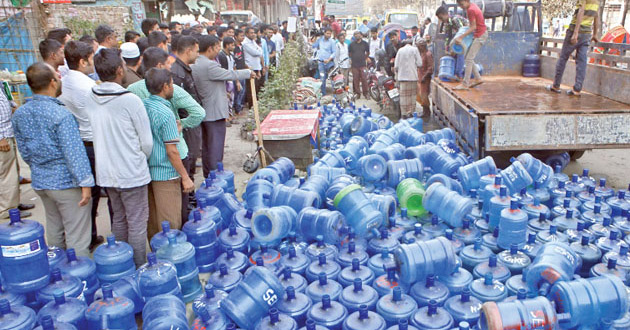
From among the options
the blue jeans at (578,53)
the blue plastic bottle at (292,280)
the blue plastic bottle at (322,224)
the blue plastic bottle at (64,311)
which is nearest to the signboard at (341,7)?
the blue jeans at (578,53)

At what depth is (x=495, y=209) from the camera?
4.07 m

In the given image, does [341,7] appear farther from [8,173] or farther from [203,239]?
[203,239]

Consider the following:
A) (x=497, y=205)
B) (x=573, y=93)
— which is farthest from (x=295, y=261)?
(x=573, y=93)

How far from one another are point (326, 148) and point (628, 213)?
402cm

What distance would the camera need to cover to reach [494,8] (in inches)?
351

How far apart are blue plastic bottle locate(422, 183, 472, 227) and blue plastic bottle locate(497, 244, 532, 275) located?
0.57 m

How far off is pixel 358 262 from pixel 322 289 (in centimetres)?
34

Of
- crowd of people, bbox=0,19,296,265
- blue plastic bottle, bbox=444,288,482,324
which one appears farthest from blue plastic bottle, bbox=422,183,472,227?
crowd of people, bbox=0,19,296,265

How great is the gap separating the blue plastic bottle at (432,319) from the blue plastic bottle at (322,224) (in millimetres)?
1159

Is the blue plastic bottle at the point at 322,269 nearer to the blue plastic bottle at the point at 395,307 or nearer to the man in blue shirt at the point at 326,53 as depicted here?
the blue plastic bottle at the point at 395,307

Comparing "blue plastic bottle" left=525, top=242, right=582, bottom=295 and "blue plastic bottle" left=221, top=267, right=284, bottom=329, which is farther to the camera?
"blue plastic bottle" left=525, top=242, right=582, bottom=295

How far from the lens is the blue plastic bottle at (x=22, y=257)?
2.88 meters

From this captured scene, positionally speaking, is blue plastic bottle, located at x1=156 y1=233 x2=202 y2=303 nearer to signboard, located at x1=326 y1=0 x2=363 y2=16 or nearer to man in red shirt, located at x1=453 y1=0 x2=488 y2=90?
man in red shirt, located at x1=453 y1=0 x2=488 y2=90

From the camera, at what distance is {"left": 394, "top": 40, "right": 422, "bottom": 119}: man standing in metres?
8.71
